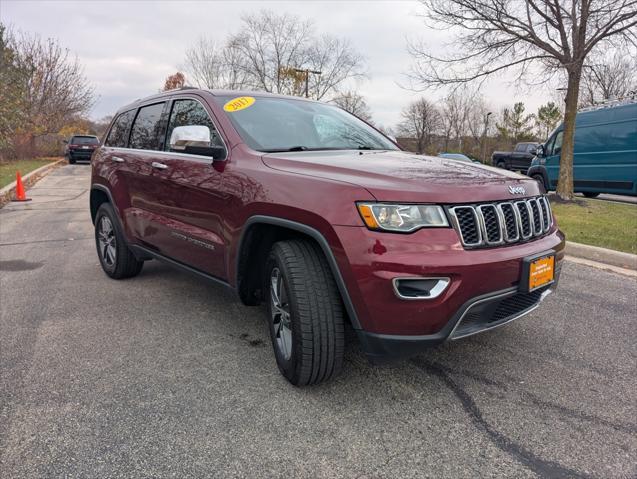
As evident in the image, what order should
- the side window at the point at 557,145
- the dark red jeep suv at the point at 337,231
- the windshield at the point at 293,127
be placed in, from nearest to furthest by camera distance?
1. the dark red jeep suv at the point at 337,231
2. the windshield at the point at 293,127
3. the side window at the point at 557,145

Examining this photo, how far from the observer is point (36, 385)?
263 centimetres

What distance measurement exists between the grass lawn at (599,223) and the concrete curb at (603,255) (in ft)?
0.86

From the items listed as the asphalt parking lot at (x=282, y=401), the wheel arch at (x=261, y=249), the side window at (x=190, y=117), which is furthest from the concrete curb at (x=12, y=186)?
the wheel arch at (x=261, y=249)

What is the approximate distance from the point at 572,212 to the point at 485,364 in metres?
7.02

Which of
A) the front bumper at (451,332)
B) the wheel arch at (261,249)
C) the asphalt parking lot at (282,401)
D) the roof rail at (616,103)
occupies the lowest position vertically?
the asphalt parking lot at (282,401)

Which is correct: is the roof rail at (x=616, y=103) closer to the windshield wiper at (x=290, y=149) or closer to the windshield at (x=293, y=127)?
the windshield at (x=293, y=127)

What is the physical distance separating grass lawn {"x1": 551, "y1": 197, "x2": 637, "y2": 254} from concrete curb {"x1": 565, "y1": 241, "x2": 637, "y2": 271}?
0.86ft

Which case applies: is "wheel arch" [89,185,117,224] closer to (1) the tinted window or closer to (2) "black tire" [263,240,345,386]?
(2) "black tire" [263,240,345,386]

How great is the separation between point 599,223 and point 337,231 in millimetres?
6990

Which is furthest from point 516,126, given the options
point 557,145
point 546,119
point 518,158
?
point 557,145

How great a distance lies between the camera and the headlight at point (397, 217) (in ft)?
7.02

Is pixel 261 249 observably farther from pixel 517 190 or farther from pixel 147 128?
pixel 147 128

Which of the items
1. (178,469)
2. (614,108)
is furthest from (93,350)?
(614,108)

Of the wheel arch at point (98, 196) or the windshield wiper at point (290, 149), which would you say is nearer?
the windshield wiper at point (290, 149)
